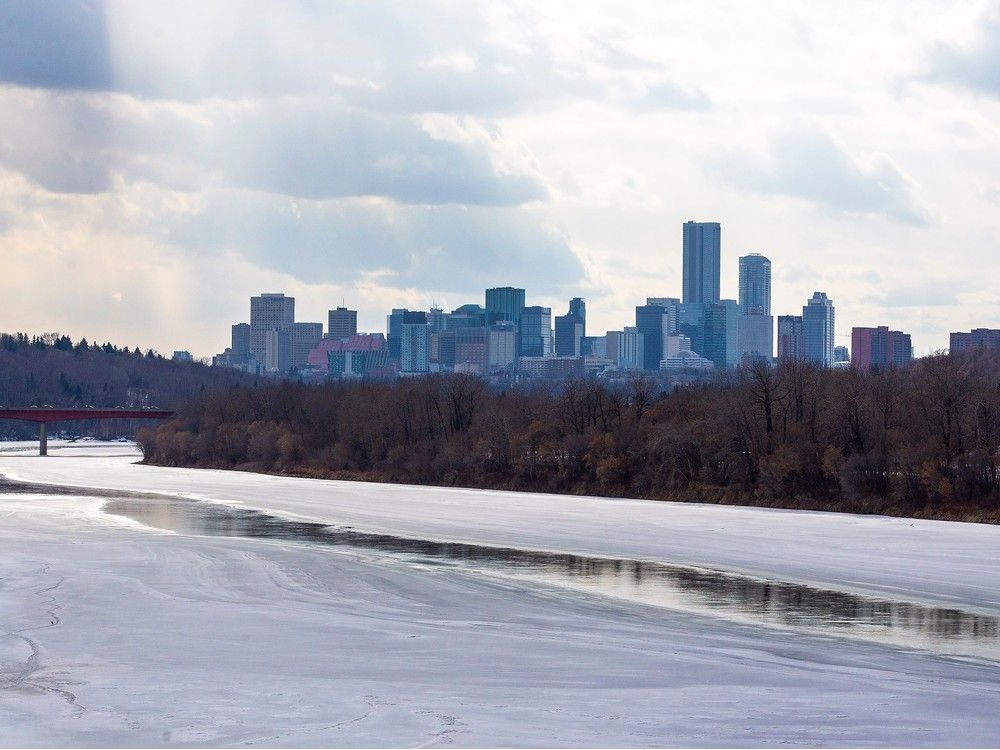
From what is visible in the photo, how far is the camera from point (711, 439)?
7919 cm

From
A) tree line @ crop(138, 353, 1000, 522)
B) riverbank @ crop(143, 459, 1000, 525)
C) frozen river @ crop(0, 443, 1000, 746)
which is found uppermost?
tree line @ crop(138, 353, 1000, 522)

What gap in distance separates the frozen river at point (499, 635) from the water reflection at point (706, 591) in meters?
0.15

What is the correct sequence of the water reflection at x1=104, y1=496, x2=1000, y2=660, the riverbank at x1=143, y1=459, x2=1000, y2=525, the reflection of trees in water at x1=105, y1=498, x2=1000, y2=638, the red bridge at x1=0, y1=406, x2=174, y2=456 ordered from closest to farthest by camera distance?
1. the water reflection at x1=104, y1=496, x2=1000, y2=660
2. the reflection of trees in water at x1=105, y1=498, x2=1000, y2=638
3. the riverbank at x1=143, y1=459, x2=1000, y2=525
4. the red bridge at x1=0, y1=406, x2=174, y2=456

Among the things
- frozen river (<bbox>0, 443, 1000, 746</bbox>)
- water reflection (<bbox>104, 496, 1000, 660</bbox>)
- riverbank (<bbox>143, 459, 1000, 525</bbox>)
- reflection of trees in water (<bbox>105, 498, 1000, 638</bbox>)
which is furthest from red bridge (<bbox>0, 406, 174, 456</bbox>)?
water reflection (<bbox>104, 496, 1000, 660</bbox>)

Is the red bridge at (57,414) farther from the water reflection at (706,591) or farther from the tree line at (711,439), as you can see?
the water reflection at (706,591)

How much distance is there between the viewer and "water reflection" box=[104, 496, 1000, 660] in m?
29.2

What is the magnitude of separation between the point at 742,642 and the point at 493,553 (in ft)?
65.1

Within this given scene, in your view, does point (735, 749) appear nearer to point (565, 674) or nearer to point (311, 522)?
point (565, 674)

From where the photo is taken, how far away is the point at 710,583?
3794 centimetres

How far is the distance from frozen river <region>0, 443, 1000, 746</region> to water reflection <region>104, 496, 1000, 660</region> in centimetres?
15

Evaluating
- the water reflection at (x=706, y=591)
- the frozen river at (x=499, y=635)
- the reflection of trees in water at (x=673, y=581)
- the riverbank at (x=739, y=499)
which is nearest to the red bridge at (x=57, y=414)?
the riverbank at (x=739, y=499)

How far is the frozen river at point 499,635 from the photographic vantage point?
19.5 meters

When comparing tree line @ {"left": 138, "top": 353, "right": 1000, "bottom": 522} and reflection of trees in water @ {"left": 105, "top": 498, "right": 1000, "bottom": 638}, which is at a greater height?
tree line @ {"left": 138, "top": 353, "right": 1000, "bottom": 522}

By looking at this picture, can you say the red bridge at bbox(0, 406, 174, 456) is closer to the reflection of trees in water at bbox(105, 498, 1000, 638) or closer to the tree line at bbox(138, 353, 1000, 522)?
the tree line at bbox(138, 353, 1000, 522)
